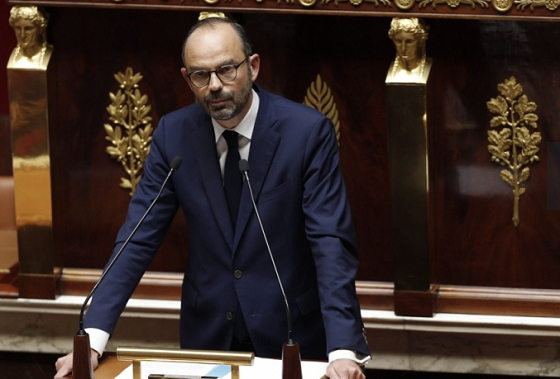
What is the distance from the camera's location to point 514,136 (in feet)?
11.4

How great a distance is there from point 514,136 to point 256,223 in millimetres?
1195

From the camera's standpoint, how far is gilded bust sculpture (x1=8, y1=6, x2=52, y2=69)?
3.60 m

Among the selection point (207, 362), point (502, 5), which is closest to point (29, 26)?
point (502, 5)

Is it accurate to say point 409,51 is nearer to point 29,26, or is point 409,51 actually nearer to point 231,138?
point 231,138

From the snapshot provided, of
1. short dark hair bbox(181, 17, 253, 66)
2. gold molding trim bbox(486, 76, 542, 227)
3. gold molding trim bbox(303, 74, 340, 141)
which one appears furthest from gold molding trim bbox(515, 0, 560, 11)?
Answer: short dark hair bbox(181, 17, 253, 66)

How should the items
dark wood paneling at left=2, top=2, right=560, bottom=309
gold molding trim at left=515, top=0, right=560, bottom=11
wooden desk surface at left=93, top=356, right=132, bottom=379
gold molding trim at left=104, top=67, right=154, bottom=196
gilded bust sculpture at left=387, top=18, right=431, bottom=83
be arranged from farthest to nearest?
1. gold molding trim at left=104, top=67, right=154, bottom=196
2. dark wood paneling at left=2, top=2, right=560, bottom=309
3. gilded bust sculpture at left=387, top=18, right=431, bottom=83
4. gold molding trim at left=515, top=0, right=560, bottom=11
5. wooden desk surface at left=93, top=356, right=132, bottom=379

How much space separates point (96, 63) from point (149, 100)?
21 cm

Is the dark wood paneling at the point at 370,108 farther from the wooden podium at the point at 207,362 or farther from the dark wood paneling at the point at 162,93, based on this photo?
the wooden podium at the point at 207,362

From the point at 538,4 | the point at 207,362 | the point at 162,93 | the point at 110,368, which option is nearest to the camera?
the point at 207,362

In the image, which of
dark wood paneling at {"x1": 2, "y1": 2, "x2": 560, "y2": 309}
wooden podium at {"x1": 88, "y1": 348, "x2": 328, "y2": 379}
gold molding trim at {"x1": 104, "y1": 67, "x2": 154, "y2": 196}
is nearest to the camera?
wooden podium at {"x1": 88, "y1": 348, "x2": 328, "y2": 379}

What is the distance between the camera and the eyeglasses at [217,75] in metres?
2.49

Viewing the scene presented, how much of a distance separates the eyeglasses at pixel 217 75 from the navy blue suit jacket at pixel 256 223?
181 millimetres

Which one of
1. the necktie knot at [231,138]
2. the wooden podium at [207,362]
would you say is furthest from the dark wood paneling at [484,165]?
the wooden podium at [207,362]

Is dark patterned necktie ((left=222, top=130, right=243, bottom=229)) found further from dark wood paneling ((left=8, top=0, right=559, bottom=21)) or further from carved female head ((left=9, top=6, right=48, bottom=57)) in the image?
carved female head ((left=9, top=6, right=48, bottom=57))
